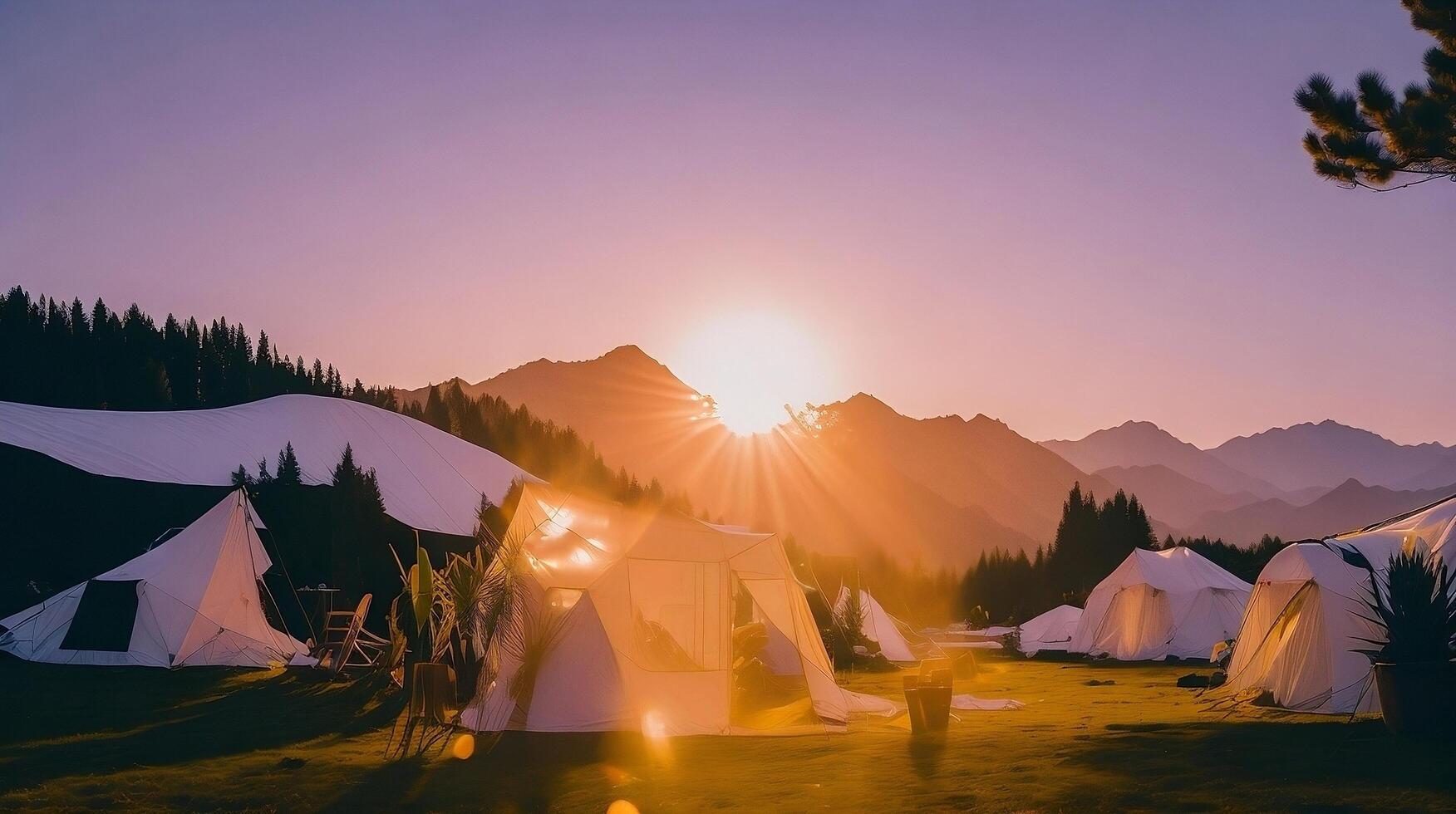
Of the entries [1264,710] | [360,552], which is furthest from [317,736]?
[360,552]

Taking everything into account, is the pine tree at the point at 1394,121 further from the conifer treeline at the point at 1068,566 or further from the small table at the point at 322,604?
the conifer treeline at the point at 1068,566

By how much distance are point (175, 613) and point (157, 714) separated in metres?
7.24

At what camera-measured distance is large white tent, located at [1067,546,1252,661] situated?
101ft

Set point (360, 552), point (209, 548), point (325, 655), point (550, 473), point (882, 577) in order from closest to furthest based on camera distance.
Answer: point (325, 655) → point (209, 548) → point (360, 552) → point (882, 577) → point (550, 473)

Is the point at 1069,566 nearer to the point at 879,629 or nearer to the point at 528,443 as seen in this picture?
the point at 879,629

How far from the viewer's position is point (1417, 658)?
10508mm

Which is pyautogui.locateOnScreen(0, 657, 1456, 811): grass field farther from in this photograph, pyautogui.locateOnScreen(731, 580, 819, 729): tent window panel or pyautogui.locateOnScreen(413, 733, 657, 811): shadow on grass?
pyautogui.locateOnScreen(731, 580, 819, 729): tent window panel

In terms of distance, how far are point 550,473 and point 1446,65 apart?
194ft

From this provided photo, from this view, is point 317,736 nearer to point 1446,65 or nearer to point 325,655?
point 325,655

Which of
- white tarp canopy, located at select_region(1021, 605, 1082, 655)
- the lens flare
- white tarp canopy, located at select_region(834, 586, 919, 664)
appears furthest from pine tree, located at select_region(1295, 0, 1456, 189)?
white tarp canopy, located at select_region(1021, 605, 1082, 655)

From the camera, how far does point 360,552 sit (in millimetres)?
30312

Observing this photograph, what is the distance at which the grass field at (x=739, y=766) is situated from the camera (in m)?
8.49

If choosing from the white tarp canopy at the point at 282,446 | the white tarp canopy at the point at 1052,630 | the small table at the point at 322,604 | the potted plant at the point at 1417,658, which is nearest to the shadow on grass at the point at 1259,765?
the potted plant at the point at 1417,658

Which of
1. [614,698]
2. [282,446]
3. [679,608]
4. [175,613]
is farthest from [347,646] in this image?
[282,446]
